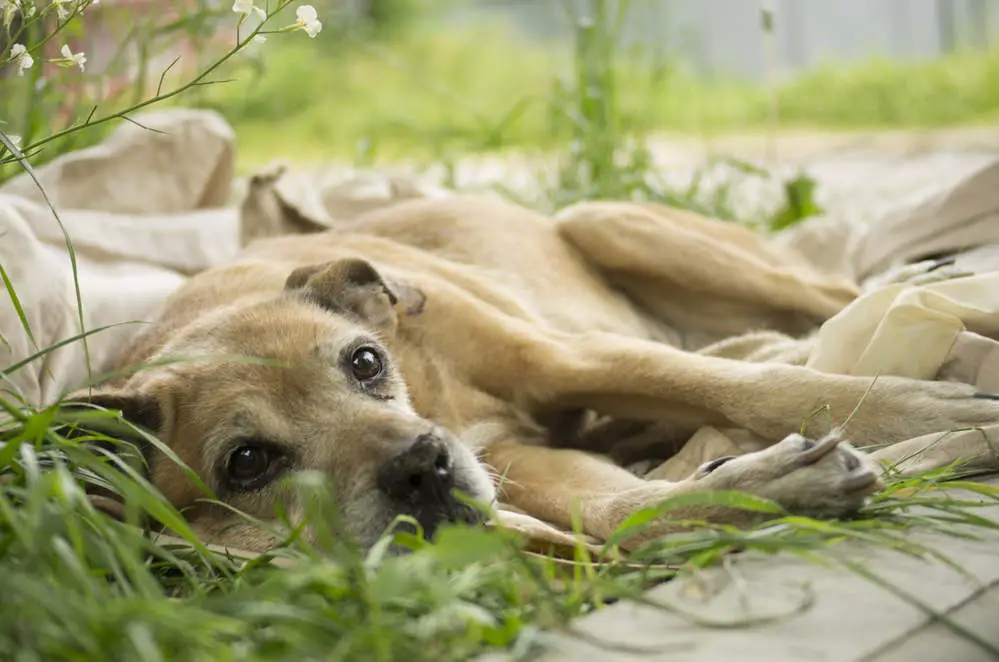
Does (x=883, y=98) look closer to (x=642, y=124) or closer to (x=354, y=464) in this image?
(x=642, y=124)

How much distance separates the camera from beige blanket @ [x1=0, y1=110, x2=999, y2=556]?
2.95m

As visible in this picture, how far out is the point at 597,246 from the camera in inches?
168

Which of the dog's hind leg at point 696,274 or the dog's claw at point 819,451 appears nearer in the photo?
the dog's claw at point 819,451

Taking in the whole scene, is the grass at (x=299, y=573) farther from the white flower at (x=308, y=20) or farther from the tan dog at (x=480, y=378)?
the white flower at (x=308, y=20)

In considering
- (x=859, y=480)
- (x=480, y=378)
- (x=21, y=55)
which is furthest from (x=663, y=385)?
(x=21, y=55)

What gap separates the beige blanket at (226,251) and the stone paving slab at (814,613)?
0.54 meters

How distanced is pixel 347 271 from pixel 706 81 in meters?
11.3

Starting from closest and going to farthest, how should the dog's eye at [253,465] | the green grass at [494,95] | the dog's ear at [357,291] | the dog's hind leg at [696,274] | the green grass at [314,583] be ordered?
1. the green grass at [314,583]
2. the dog's eye at [253,465]
3. the dog's ear at [357,291]
4. the dog's hind leg at [696,274]
5. the green grass at [494,95]

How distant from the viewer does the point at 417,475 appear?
7.87ft

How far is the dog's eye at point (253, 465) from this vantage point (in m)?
2.73

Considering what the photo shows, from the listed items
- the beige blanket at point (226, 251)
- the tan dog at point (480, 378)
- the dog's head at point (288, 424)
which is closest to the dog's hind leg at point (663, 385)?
the tan dog at point (480, 378)

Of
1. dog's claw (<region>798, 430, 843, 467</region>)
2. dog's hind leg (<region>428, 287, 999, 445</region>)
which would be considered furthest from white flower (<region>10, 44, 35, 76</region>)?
dog's claw (<region>798, 430, 843, 467</region>)

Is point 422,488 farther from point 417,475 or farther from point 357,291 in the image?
point 357,291

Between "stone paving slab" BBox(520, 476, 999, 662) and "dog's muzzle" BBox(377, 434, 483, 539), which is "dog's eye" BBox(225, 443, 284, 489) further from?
"stone paving slab" BBox(520, 476, 999, 662)
